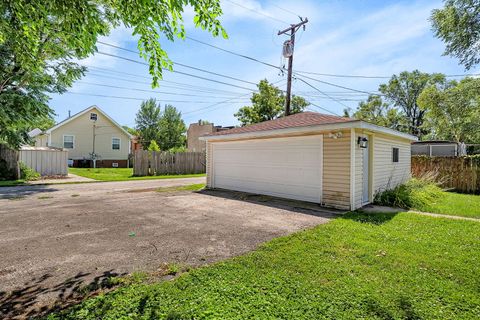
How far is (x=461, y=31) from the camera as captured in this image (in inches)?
287

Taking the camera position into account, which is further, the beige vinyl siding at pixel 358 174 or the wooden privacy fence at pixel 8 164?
the wooden privacy fence at pixel 8 164

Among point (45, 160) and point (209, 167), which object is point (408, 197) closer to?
point (209, 167)

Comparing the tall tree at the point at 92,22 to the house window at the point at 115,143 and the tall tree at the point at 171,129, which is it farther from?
the tall tree at the point at 171,129

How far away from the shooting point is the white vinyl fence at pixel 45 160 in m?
15.2

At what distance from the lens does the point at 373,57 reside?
14867 mm

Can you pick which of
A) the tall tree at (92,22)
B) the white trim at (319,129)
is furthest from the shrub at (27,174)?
the tall tree at (92,22)

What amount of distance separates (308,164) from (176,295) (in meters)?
6.77

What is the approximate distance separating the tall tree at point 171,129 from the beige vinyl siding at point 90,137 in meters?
14.9

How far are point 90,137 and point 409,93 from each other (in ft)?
128

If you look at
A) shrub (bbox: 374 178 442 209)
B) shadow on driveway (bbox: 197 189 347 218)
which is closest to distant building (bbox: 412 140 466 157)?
shrub (bbox: 374 178 442 209)

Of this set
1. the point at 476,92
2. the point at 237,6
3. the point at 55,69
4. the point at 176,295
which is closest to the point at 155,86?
the point at 176,295

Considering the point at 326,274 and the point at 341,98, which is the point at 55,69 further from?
the point at 341,98

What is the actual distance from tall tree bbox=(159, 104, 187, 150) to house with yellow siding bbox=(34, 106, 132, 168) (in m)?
14.7

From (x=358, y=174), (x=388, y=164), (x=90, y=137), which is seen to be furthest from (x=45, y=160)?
(x=388, y=164)
